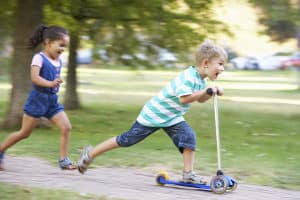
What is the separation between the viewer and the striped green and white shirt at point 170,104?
244 inches

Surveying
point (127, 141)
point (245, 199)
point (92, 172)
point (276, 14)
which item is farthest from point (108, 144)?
point (276, 14)

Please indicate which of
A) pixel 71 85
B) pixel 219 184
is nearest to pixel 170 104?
pixel 219 184

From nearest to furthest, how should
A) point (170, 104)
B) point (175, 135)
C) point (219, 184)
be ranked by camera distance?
point (219, 184) < point (170, 104) < point (175, 135)

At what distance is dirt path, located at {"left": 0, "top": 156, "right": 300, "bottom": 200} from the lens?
600 cm

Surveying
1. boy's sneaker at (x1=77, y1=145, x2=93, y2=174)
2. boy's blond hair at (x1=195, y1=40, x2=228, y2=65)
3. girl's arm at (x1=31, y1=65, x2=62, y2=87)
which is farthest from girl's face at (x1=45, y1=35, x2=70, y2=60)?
boy's blond hair at (x1=195, y1=40, x2=228, y2=65)

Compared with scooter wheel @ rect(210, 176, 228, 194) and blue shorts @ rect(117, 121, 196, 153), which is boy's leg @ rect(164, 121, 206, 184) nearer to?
blue shorts @ rect(117, 121, 196, 153)

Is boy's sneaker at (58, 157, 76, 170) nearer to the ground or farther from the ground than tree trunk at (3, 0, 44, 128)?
nearer to the ground

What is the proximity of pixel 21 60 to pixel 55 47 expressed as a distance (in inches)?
179

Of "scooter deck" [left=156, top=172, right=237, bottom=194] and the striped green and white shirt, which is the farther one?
the striped green and white shirt

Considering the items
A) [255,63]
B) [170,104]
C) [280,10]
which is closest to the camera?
[170,104]

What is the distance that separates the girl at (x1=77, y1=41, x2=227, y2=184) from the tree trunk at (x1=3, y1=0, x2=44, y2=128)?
5.09 metres

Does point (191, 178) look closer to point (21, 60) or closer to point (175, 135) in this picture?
point (175, 135)

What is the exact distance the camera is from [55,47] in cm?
701

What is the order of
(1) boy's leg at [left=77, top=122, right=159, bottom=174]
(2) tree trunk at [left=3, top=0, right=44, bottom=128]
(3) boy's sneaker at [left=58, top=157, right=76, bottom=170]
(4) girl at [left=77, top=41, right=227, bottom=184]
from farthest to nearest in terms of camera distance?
(2) tree trunk at [left=3, top=0, right=44, bottom=128]
(3) boy's sneaker at [left=58, top=157, right=76, bottom=170]
(1) boy's leg at [left=77, top=122, right=159, bottom=174]
(4) girl at [left=77, top=41, right=227, bottom=184]
